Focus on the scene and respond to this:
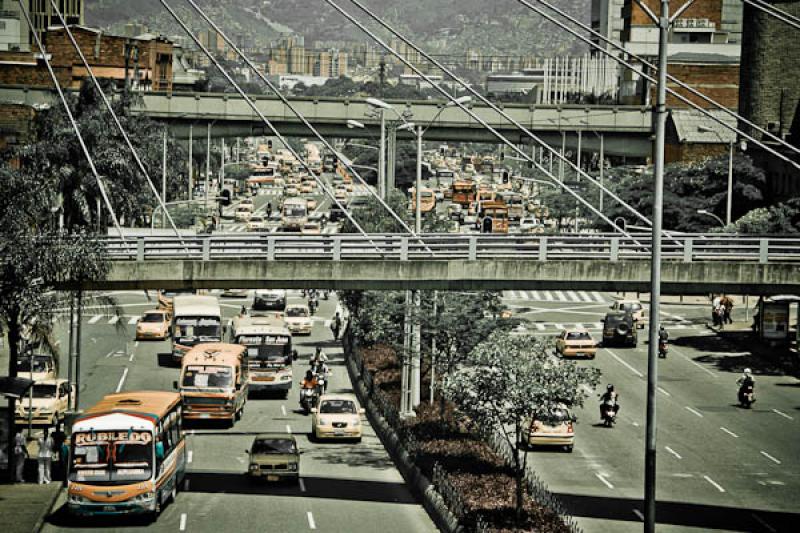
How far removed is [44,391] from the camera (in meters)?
53.8

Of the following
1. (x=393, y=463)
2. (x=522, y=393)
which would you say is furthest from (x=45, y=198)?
(x=522, y=393)

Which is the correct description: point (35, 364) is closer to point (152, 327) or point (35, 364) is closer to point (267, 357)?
point (267, 357)

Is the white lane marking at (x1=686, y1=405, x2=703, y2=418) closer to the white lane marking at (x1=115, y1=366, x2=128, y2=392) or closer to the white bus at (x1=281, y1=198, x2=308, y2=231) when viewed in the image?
the white lane marking at (x1=115, y1=366, x2=128, y2=392)

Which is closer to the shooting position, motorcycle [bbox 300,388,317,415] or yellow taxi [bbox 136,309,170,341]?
motorcycle [bbox 300,388,317,415]

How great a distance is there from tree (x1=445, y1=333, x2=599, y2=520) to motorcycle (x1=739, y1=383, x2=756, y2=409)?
22314 millimetres

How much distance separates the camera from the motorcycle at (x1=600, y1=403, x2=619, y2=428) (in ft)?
179

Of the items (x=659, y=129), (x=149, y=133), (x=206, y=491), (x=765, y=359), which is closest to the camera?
(x=659, y=129)

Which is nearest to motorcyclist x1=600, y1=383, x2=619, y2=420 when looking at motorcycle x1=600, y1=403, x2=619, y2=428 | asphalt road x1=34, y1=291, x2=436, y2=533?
motorcycle x1=600, y1=403, x2=619, y2=428

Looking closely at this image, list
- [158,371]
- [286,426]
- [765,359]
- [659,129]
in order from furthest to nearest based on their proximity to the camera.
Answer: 1. [765,359]
2. [158,371]
3. [286,426]
4. [659,129]

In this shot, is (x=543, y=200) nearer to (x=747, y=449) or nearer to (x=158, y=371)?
(x=158, y=371)

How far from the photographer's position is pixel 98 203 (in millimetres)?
69938

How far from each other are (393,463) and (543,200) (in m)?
85.6

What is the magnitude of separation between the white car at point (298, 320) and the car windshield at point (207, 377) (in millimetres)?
24892

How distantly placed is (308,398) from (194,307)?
12.3m
